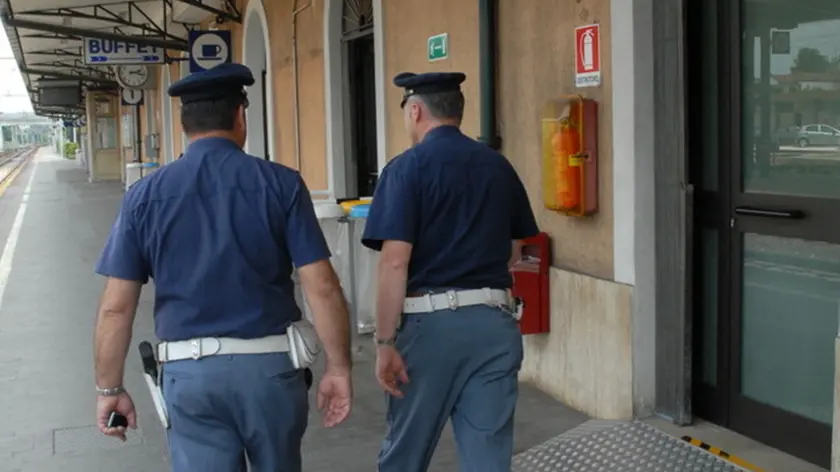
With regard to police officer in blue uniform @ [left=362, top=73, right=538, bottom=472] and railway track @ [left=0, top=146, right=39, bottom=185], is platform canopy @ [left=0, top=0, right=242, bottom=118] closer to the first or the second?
police officer in blue uniform @ [left=362, top=73, right=538, bottom=472]

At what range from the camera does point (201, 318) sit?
3.08 m

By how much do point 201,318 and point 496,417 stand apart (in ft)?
3.87

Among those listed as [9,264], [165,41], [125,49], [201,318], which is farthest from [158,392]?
[125,49]

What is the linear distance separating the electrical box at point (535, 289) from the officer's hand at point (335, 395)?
296 cm

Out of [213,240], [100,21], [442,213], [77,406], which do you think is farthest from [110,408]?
[100,21]

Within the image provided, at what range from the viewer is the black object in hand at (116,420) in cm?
319

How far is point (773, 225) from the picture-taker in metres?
4.72

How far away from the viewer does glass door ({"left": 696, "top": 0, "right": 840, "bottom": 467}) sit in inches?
177

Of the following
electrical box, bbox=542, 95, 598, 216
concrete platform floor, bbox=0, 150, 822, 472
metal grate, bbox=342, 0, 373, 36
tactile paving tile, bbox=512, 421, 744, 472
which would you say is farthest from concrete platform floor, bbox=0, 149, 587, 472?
metal grate, bbox=342, 0, 373, 36

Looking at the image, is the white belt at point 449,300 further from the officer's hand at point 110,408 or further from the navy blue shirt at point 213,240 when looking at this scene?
the officer's hand at point 110,408

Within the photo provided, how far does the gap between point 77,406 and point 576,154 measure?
350cm

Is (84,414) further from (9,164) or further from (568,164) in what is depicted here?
(9,164)

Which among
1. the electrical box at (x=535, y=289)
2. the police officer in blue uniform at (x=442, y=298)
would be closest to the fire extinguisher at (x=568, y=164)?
the electrical box at (x=535, y=289)

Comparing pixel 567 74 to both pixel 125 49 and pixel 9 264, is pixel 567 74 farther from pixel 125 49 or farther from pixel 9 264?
pixel 125 49
